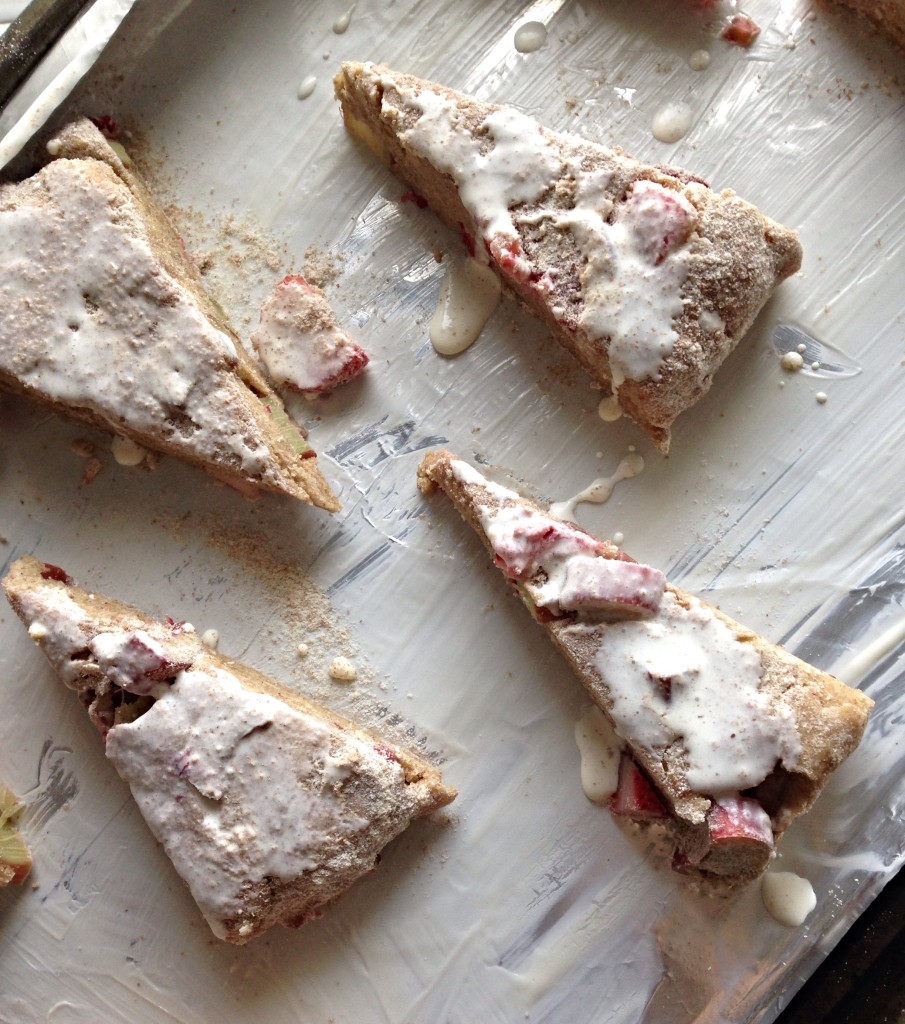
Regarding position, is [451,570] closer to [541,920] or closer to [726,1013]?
[541,920]

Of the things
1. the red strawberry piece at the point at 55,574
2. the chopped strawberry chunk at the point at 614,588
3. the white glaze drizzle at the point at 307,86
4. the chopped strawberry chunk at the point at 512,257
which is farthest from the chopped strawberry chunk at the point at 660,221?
the red strawberry piece at the point at 55,574

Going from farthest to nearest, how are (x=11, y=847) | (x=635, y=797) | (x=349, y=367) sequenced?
1. (x=349, y=367)
2. (x=11, y=847)
3. (x=635, y=797)

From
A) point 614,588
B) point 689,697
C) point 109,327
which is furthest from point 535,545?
point 109,327

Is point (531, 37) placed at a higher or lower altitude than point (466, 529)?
higher

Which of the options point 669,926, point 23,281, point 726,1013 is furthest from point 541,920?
point 23,281

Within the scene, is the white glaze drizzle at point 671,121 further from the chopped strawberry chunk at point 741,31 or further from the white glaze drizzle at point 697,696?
the white glaze drizzle at point 697,696

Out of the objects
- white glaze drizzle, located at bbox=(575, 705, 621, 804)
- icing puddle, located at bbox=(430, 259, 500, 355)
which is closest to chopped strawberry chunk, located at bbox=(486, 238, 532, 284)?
icing puddle, located at bbox=(430, 259, 500, 355)

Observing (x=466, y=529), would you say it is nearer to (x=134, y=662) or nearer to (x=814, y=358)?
(x=134, y=662)
